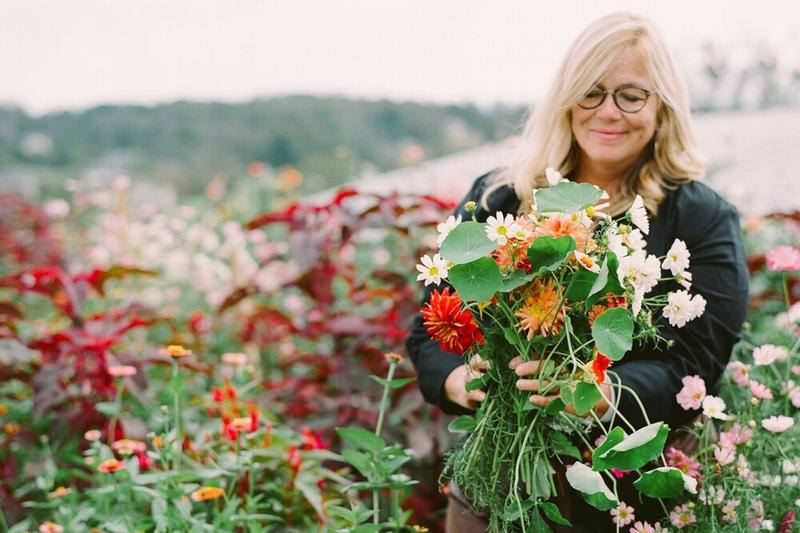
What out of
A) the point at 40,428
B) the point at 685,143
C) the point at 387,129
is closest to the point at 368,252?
the point at 40,428

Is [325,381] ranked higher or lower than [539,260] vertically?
lower

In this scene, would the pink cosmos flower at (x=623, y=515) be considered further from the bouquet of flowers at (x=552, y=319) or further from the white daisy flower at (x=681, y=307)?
the white daisy flower at (x=681, y=307)

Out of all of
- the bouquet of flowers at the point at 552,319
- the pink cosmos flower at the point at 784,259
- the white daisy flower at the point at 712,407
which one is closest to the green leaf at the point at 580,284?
the bouquet of flowers at the point at 552,319

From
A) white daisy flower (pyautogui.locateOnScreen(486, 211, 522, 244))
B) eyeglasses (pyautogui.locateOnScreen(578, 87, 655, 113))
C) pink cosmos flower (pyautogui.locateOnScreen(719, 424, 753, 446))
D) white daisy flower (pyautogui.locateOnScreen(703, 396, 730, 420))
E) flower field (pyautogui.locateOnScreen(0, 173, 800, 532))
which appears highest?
eyeglasses (pyautogui.locateOnScreen(578, 87, 655, 113))

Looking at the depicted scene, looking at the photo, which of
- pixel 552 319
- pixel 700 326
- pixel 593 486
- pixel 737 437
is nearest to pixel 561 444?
pixel 593 486

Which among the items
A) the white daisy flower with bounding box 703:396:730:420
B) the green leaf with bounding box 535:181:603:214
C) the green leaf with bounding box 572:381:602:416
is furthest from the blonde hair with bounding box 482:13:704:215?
the green leaf with bounding box 572:381:602:416

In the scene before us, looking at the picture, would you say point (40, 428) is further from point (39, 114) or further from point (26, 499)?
point (39, 114)

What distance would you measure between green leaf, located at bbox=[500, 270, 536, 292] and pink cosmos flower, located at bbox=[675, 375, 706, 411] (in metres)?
0.48

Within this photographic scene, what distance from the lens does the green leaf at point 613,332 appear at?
1.08m

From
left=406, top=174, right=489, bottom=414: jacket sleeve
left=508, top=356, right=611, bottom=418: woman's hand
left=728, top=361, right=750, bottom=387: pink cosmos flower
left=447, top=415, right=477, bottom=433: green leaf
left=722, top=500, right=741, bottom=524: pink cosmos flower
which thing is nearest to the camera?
left=508, top=356, right=611, bottom=418: woman's hand

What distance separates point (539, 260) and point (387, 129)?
9.61 m

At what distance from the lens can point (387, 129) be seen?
34.7 feet

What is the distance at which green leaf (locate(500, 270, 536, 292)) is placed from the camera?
1.13 metres

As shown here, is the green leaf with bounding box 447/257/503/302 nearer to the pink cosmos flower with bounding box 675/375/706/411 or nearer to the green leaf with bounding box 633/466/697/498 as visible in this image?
the green leaf with bounding box 633/466/697/498
